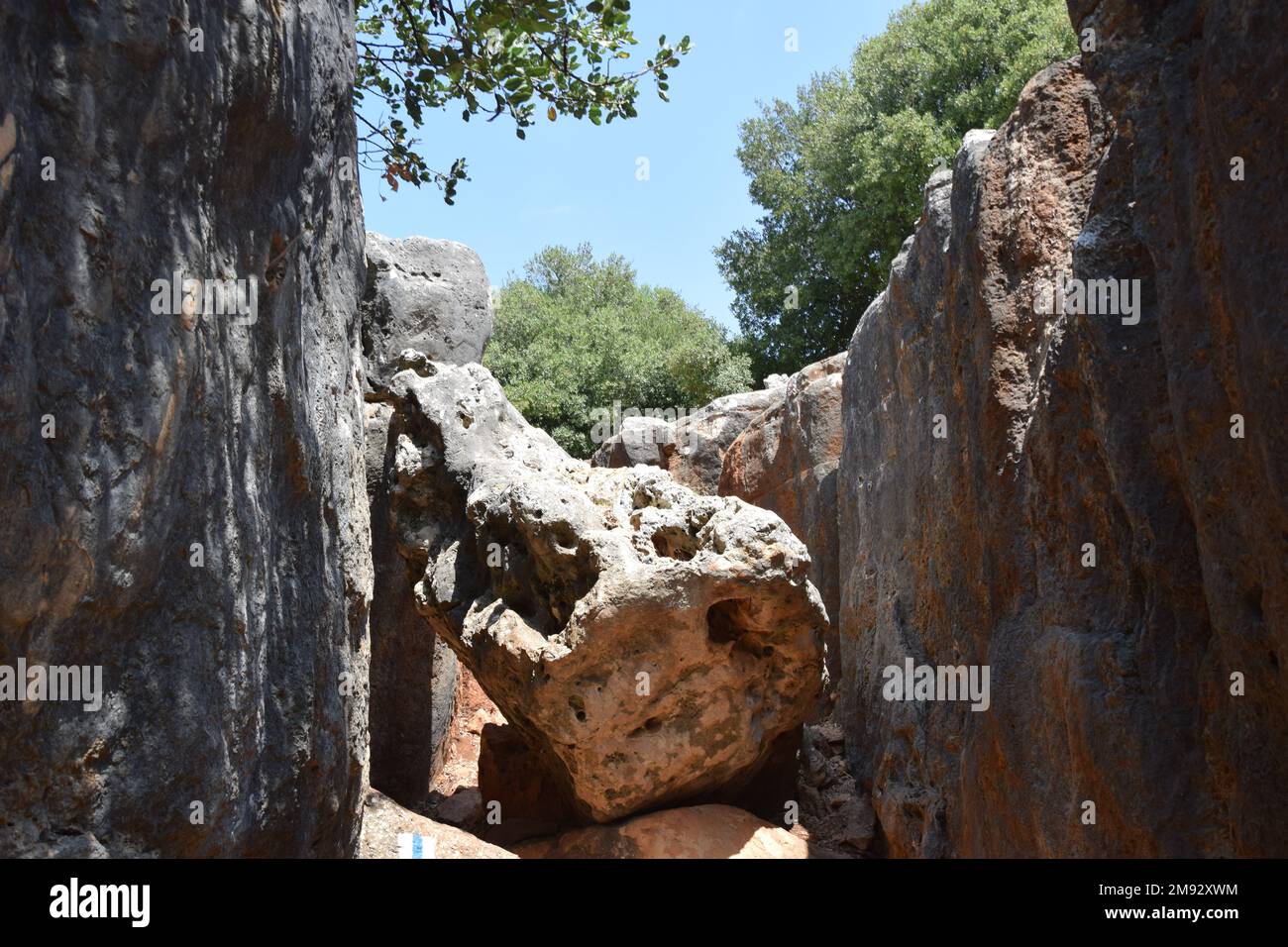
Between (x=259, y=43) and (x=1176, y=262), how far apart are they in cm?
299

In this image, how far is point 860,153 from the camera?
20.3 meters

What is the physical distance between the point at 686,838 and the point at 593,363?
57.9 feet

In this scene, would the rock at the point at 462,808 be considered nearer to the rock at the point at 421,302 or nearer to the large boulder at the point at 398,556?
the large boulder at the point at 398,556

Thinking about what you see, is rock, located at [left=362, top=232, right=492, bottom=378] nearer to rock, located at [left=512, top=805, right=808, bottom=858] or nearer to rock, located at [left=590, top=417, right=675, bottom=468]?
rock, located at [left=512, top=805, right=808, bottom=858]

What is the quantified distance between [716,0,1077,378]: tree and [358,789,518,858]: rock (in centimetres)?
1253

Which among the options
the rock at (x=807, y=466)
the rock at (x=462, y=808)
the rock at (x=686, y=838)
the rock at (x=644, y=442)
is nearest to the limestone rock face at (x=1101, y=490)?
the rock at (x=686, y=838)

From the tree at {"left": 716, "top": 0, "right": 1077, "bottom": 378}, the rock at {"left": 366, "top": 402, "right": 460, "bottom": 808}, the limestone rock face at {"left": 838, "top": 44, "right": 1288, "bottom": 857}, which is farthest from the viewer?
the tree at {"left": 716, "top": 0, "right": 1077, "bottom": 378}

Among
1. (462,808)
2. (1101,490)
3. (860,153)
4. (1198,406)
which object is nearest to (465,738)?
(462,808)

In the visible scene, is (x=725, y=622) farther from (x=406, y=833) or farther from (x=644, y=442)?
(x=644, y=442)

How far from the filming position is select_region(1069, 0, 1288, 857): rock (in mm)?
2854

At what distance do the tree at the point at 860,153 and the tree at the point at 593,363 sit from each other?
129 cm

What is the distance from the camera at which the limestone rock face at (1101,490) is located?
10.3 ft

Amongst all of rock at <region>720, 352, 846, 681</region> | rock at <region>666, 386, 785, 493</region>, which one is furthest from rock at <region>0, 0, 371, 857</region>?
rock at <region>666, 386, 785, 493</region>

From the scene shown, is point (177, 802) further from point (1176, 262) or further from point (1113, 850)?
point (1176, 262)
